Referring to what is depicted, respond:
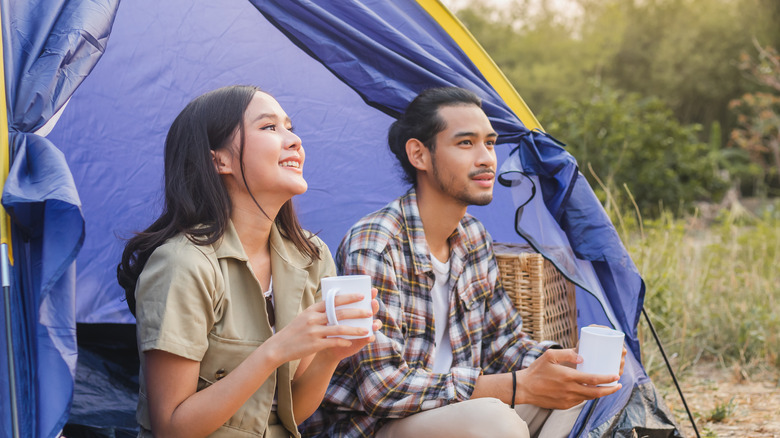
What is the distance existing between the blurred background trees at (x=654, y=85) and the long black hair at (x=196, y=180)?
15.8 feet

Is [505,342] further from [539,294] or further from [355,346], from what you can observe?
[355,346]

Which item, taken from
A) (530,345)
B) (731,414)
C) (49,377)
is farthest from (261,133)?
(731,414)

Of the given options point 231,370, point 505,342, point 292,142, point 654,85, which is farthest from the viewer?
point 654,85

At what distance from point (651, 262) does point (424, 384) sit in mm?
2322

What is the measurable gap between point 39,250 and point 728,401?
9.54 ft

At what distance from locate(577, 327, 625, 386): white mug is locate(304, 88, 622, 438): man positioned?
50mm

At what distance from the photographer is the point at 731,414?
3.04 m

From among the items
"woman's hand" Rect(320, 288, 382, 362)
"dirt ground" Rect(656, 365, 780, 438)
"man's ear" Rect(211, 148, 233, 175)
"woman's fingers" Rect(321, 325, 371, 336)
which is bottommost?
"dirt ground" Rect(656, 365, 780, 438)

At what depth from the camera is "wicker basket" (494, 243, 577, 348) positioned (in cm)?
262

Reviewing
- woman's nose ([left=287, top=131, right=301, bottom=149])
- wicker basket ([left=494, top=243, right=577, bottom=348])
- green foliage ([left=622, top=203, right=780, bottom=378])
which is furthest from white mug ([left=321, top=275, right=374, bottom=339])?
green foliage ([left=622, top=203, right=780, bottom=378])

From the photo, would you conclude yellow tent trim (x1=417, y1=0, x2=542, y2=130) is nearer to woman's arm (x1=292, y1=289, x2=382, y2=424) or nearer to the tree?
woman's arm (x1=292, y1=289, x2=382, y2=424)

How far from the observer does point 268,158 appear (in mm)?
1830

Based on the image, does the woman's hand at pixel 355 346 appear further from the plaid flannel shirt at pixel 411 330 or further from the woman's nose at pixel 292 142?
the woman's nose at pixel 292 142

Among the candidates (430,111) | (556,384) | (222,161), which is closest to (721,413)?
(556,384)
